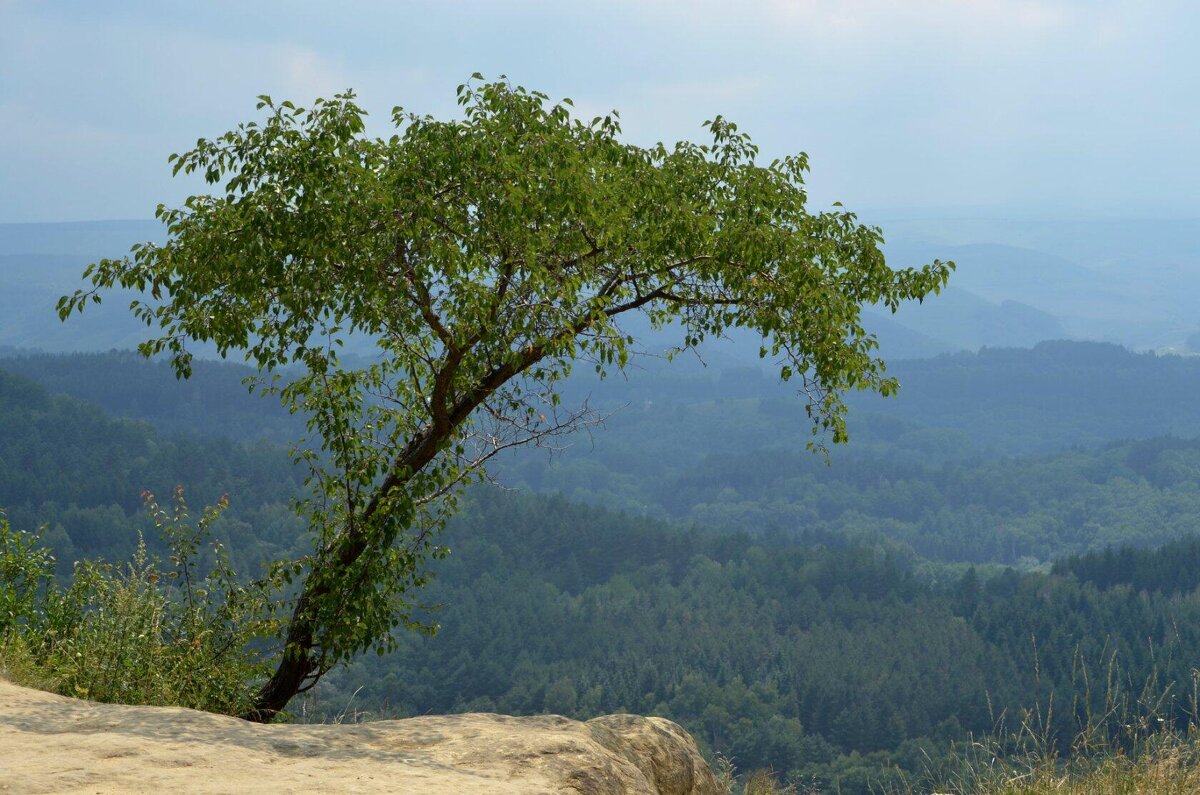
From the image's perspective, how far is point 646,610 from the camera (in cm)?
18075

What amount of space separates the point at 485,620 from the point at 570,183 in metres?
165

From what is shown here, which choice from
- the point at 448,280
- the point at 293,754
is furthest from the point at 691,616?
the point at 293,754

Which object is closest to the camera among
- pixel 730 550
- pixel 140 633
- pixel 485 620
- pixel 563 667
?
pixel 140 633

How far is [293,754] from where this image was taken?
6152 millimetres

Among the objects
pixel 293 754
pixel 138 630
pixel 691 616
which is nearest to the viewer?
pixel 293 754

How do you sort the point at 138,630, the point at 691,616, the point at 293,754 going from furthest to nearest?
the point at 691,616 < the point at 138,630 < the point at 293,754

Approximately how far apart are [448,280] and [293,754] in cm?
506

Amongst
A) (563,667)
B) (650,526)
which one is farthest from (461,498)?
(650,526)

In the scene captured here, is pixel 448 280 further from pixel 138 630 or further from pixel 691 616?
pixel 691 616

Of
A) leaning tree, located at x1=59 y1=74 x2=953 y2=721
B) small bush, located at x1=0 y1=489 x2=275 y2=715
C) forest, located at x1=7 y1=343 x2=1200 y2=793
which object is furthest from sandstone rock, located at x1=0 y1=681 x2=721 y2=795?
forest, located at x1=7 y1=343 x2=1200 y2=793

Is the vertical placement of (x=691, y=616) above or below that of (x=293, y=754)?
below

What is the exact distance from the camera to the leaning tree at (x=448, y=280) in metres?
9.82

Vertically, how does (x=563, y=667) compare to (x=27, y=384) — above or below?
below

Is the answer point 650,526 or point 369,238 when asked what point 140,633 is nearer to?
point 369,238
